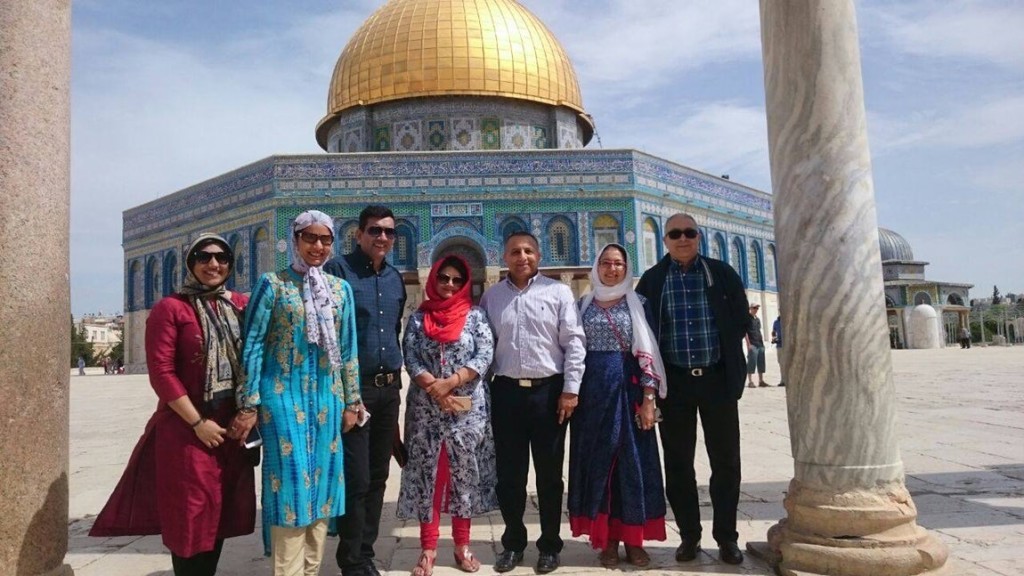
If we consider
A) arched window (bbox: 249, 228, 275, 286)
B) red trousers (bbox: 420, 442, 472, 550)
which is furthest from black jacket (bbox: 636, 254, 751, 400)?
arched window (bbox: 249, 228, 275, 286)

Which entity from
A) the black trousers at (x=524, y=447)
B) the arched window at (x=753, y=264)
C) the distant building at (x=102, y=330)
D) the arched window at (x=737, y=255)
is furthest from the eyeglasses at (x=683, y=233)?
the distant building at (x=102, y=330)

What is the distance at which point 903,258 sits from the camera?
41375 millimetres

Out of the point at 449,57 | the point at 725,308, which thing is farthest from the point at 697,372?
the point at 449,57

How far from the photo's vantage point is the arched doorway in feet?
68.3

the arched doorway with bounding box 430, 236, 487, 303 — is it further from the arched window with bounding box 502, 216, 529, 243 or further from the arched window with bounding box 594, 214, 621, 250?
the arched window with bounding box 594, 214, 621, 250

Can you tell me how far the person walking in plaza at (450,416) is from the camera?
3.05 metres

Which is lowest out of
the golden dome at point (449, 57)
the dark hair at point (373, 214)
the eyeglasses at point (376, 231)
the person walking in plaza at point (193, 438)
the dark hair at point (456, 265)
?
the person walking in plaza at point (193, 438)

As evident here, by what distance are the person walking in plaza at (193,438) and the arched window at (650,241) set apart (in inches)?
785

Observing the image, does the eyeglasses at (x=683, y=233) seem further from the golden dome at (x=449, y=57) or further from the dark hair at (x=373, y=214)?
the golden dome at (x=449, y=57)

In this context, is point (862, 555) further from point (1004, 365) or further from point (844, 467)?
point (1004, 365)

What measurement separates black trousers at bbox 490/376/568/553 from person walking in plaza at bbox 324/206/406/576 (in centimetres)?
46

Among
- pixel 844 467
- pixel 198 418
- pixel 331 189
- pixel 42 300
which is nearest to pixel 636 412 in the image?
pixel 844 467

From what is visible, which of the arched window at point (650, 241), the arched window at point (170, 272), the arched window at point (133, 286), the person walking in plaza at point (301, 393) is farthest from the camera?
the arched window at point (133, 286)

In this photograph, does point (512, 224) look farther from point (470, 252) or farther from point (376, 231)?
point (376, 231)
